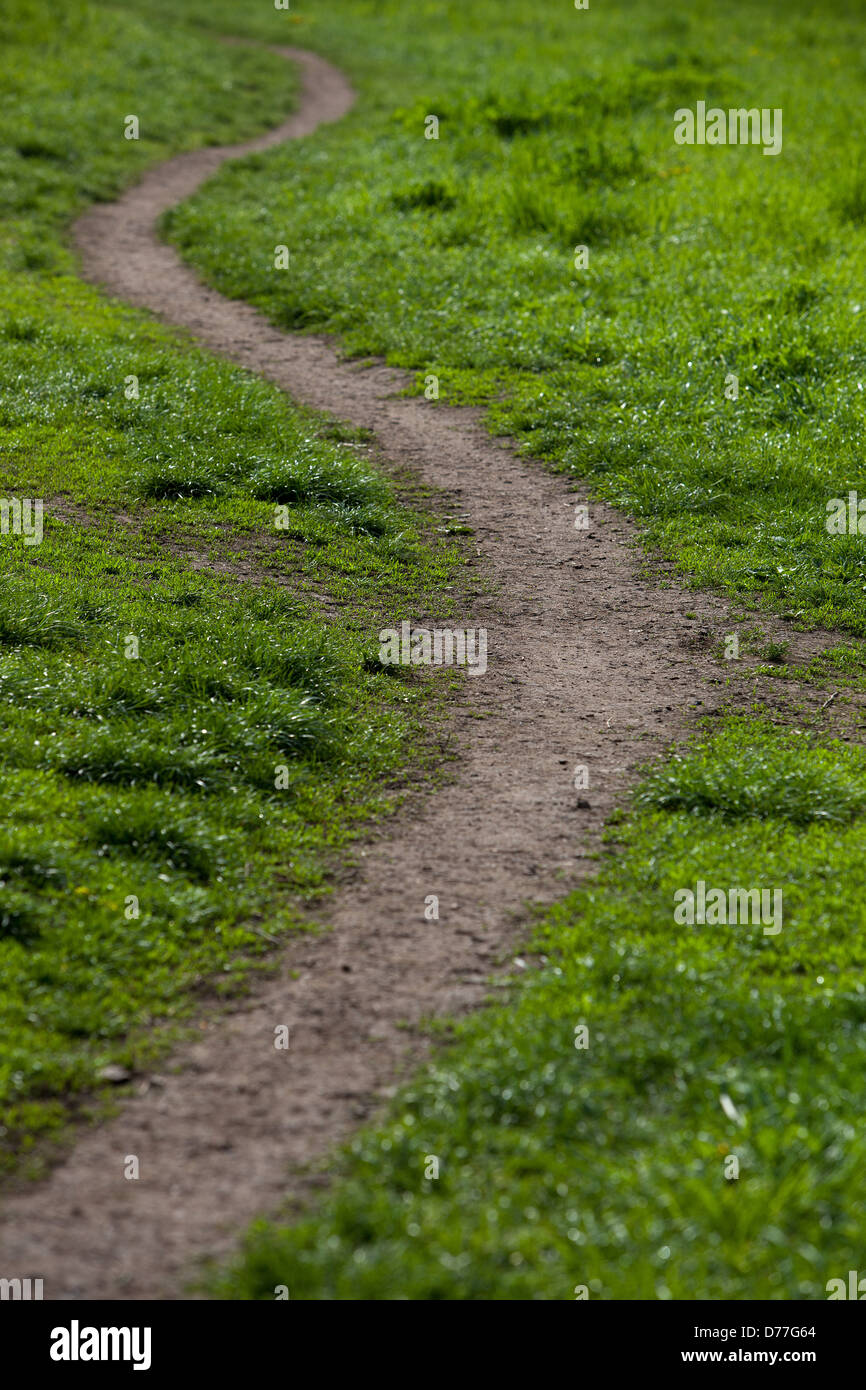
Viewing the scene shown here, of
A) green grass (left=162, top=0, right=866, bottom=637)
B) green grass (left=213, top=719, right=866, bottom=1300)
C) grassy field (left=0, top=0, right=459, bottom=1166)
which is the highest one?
green grass (left=162, top=0, right=866, bottom=637)

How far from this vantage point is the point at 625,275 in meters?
12.8

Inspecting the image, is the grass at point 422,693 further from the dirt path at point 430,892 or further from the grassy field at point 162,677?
the dirt path at point 430,892

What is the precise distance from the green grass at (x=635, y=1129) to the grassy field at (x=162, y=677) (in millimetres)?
1087

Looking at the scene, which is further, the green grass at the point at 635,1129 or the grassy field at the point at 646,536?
the grassy field at the point at 646,536

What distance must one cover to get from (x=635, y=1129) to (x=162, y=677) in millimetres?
3422

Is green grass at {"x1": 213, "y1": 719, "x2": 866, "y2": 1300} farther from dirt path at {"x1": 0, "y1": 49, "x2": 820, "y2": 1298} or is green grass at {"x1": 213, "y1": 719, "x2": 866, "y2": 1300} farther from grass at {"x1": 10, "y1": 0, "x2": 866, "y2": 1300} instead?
dirt path at {"x1": 0, "y1": 49, "x2": 820, "y2": 1298}

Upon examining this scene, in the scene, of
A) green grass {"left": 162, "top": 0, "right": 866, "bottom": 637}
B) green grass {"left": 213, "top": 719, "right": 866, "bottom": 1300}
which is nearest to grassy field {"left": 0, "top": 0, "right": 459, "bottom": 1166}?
green grass {"left": 213, "top": 719, "right": 866, "bottom": 1300}

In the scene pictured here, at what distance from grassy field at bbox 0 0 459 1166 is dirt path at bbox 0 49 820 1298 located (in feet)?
0.88

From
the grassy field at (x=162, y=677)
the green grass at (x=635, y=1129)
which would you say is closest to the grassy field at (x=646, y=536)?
the green grass at (x=635, y=1129)

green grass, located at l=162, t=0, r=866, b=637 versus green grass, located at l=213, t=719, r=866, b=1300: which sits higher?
green grass, located at l=162, t=0, r=866, b=637

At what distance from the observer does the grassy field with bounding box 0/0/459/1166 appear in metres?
4.64

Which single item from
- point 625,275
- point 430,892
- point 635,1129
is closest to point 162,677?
point 430,892

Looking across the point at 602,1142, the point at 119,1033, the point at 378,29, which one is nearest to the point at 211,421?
the point at 119,1033

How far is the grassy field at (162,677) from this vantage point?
4641 mm
